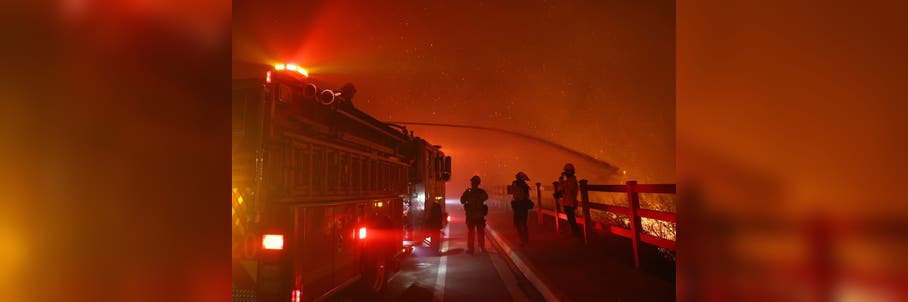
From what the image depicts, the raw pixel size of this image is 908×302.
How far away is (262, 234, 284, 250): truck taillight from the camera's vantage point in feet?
17.8

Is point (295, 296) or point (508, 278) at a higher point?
point (295, 296)

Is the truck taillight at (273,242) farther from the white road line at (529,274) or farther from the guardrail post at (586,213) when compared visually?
the guardrail post at (586,213)

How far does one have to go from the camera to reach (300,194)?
592 cm

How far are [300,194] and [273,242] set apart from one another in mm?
652

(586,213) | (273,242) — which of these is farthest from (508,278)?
(273,242)

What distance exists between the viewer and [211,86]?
2.66m

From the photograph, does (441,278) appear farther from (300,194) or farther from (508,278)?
(300,194)

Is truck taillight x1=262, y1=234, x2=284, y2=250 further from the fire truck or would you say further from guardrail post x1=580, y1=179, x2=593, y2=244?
guardrail post x1=580, y1=179, x2=593, y2=244

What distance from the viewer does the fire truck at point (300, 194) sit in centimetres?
545

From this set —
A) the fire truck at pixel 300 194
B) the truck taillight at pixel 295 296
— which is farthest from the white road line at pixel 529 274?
the truck taillight at pixel 295 296

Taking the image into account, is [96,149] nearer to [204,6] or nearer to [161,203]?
[161,203]

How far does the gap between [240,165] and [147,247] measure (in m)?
3.34

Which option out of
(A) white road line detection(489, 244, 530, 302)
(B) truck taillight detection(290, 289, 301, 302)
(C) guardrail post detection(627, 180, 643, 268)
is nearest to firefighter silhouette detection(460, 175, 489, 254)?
(A) white road line detection(489, 244, 530, 302)

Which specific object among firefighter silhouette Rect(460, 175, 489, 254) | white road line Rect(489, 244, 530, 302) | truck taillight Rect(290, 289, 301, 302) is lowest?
white road line Rect(489, 244, 530, 302)
